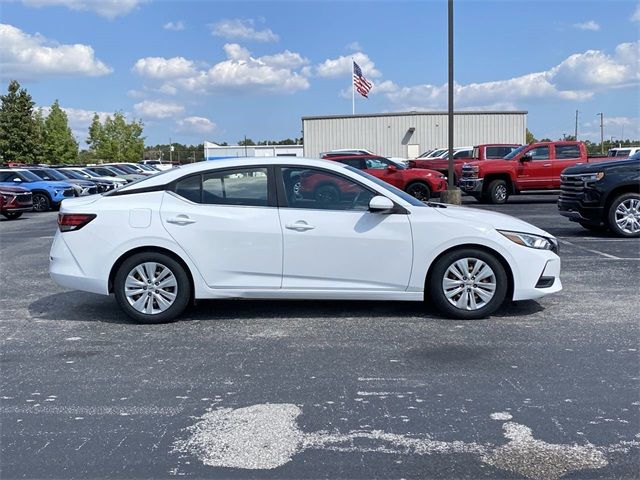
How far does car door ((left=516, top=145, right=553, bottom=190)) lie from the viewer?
2027 centimetres

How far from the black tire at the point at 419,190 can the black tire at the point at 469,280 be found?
14.5 m

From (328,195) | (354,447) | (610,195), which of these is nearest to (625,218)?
(610,195)

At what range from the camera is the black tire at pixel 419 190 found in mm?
20688

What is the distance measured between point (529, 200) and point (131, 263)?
61.5 ft

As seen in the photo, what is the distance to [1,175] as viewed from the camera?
2219 cm

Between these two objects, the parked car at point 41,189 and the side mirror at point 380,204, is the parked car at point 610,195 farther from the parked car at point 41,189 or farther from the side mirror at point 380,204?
the parked car at point 41,189

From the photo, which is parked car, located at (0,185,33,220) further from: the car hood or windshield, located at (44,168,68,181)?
the car hood

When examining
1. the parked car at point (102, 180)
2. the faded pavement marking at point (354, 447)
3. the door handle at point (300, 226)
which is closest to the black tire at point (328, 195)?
the door handle at point (300, 226)

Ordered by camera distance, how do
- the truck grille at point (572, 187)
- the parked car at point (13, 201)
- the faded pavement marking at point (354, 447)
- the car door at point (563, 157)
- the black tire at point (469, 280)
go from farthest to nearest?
1. the car door at point (563, 157)
2. the parked car at point (13, 201)
3. the truck grille at point (572, 187)
4. the black tire at point (469, 280)
5. the faded pavement marking at point (354, 447)

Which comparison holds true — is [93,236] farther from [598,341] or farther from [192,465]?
[598,341]

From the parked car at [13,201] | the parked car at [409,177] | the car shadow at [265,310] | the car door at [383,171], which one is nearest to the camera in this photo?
the car shadow at [265,310]

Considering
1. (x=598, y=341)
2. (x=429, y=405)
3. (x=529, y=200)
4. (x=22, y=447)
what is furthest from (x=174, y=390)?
(x=529, y=200)

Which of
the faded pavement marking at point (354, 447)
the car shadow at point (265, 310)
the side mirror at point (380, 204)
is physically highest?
the side mirror at point (380, 204)

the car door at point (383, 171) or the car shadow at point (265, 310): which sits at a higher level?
the car door at point (383, 171)
